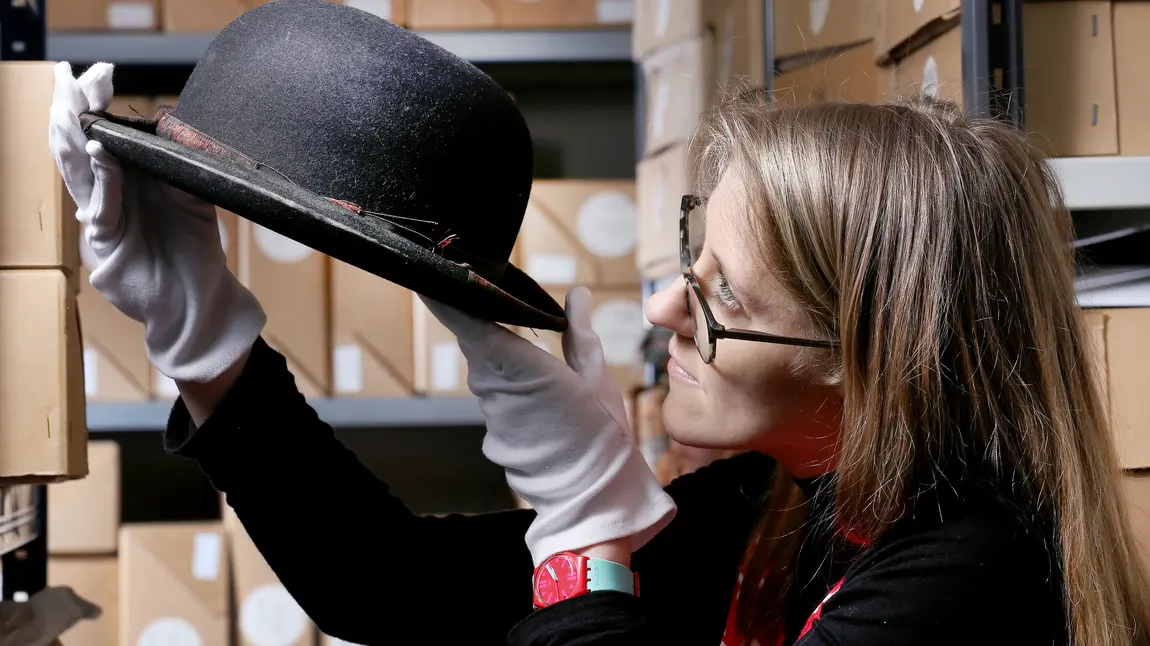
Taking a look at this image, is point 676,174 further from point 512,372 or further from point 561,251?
point 512,372

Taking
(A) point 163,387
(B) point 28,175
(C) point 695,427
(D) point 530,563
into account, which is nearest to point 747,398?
(C) point 695,427

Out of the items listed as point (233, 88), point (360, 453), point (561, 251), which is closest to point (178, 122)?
point (233, 88)

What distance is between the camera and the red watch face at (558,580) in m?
0.64

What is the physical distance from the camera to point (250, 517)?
729mm

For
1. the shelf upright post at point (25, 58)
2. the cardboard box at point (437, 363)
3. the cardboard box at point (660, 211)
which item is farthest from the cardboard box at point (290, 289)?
the shelf upright post at point (25, 58)

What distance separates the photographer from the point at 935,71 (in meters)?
0.92

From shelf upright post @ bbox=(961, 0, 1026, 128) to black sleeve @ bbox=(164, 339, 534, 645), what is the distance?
523 mm

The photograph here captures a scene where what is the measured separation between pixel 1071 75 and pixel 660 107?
80 cm

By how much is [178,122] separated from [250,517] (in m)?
0.29

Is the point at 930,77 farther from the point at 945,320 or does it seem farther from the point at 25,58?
the point at 25,58

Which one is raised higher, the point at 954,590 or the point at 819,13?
the point at 819,13

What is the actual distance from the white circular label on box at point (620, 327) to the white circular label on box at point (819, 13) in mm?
628

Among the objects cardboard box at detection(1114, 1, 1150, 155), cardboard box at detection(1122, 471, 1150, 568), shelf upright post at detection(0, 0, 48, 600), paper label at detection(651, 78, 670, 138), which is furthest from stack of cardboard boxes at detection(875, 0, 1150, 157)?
shelf upright post at detection(0, 0, 48, 600)

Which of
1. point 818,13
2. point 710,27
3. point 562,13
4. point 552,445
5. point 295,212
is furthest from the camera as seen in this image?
point 562,13
